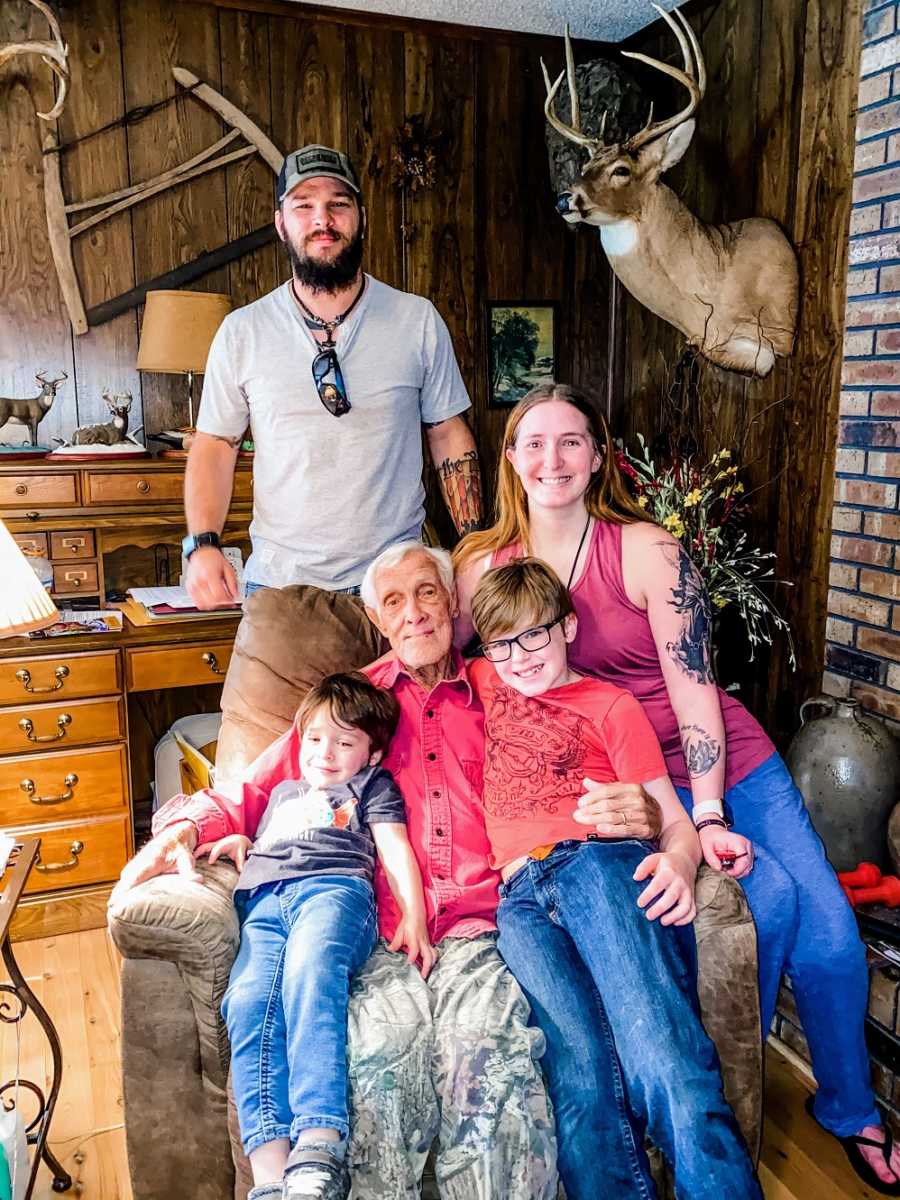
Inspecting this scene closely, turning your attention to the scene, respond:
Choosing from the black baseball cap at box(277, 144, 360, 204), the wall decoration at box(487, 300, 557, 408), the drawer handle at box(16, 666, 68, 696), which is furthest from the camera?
the wall decoration at box(487, 300, 557, 408)

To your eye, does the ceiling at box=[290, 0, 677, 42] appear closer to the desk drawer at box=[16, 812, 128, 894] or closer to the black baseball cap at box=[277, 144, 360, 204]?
the black baseball cap at box=[277, 144, 360, 204]

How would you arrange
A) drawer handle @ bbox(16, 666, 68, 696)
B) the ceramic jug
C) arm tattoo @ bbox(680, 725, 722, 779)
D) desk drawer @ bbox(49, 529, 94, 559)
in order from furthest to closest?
desk drawer @ bbox(49, 529, 94, 559), drawer handle @ bbox(16, 666, 68, 696), the ceramic jug, arm tattoo @ bbox(680, 725, 722, 779)

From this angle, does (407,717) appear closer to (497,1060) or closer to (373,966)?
(373,966)

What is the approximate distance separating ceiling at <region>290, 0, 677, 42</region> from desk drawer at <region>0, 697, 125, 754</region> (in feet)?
7.28

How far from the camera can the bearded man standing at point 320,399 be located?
2107mm

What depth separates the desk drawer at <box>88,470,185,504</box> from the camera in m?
2.80

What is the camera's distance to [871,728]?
2.29 m

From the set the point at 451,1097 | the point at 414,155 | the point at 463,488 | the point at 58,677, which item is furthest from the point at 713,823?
the point at 414,155

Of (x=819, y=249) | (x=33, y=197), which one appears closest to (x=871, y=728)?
(x=819, y=249)

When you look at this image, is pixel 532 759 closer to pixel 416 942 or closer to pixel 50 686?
pixel 416 942

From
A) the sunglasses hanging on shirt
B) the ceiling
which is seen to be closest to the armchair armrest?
the sunglasses hanging on shirt

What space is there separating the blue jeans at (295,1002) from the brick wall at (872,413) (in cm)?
156

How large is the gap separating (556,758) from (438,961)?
14.5 inches

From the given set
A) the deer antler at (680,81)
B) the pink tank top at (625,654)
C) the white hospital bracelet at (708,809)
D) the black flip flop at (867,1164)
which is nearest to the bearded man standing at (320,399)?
the pink tank top at (625,654)
